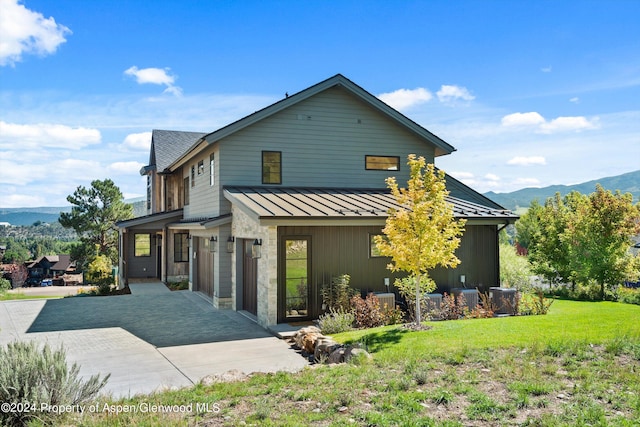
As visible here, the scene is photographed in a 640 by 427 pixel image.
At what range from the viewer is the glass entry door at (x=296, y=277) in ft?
44.8

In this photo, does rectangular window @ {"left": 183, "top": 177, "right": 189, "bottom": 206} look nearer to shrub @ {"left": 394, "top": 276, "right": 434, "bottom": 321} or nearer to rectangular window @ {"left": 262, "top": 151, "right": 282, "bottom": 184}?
rectangular window @ {"left": 262, "top": 151, "right": 282, "bottom": 184}

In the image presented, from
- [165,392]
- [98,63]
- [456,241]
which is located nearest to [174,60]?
[98,63]

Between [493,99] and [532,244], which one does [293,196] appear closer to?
[493,99]

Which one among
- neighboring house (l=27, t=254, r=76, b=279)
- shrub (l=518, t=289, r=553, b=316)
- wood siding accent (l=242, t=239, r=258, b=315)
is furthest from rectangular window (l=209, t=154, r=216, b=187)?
neighboring house (l=27, t=254, r=76, b=279)

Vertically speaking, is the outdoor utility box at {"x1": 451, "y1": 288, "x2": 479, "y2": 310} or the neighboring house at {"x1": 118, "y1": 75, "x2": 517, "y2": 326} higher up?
the neighboring house at {"x1": 118, "y1": 75, "x2": 517, "y2": 326}

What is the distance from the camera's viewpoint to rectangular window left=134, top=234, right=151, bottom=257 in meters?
27.5

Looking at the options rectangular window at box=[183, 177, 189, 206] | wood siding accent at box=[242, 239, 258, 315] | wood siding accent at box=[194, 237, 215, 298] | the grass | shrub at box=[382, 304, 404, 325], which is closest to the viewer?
the grass

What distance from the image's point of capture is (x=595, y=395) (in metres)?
6.58

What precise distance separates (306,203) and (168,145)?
18037 mm

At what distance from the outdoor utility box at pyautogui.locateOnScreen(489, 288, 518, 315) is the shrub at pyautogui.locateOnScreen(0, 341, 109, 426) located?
1166 cm

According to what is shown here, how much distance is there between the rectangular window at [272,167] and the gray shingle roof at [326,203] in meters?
0.48

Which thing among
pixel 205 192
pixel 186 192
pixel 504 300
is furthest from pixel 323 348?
pixel 186 192

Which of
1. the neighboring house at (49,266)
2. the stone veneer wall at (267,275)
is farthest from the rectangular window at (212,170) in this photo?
the neighboring house at (49,266)

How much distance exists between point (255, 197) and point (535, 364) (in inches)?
385
